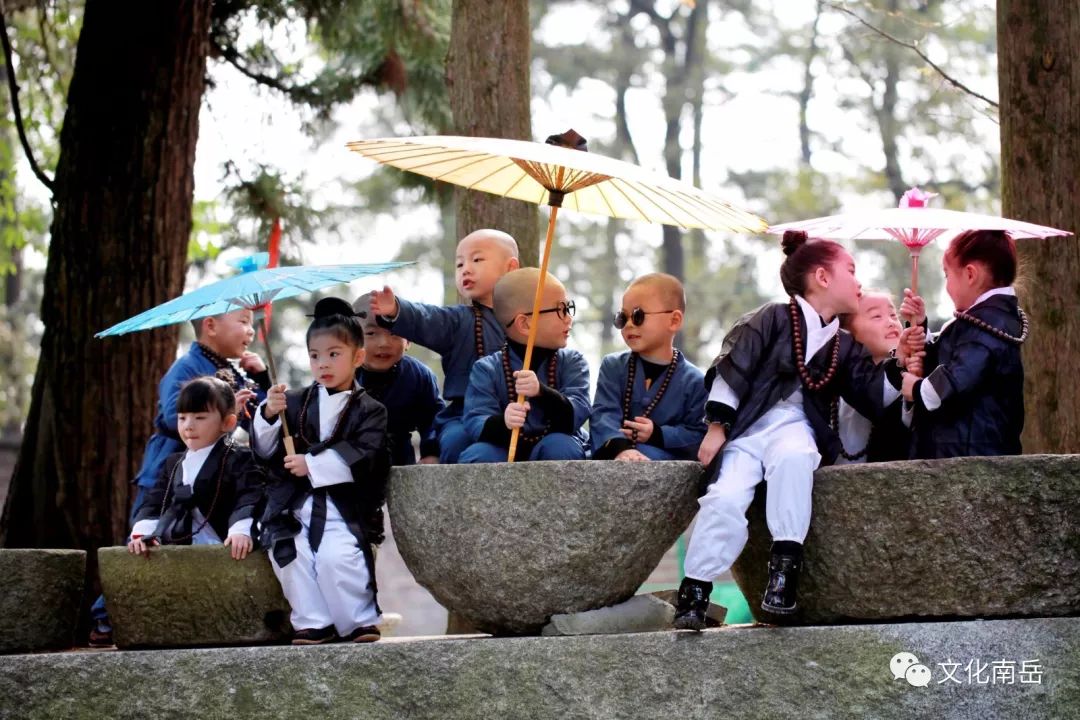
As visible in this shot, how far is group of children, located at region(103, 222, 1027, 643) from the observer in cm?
448

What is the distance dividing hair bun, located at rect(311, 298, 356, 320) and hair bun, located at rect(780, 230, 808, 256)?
1573 mm

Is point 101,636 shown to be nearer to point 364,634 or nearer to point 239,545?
point 239,545

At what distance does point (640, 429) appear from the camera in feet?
16.3

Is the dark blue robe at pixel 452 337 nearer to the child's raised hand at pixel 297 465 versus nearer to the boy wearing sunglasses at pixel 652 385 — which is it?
the boy wearing sunglasses at pixel 652 385

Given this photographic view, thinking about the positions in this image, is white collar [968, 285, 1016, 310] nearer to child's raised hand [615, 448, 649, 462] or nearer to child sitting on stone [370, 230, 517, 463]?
child's raised hand [615, 448, 649, 462]

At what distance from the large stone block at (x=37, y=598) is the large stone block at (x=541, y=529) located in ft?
4.47

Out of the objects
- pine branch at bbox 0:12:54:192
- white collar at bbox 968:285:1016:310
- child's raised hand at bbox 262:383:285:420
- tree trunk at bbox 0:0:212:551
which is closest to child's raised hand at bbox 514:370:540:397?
child's raised hand at bbox 262:383:285:420

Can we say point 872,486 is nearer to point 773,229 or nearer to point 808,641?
point 808,641

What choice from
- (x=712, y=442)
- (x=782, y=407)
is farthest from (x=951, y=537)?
(x=712, y=442)

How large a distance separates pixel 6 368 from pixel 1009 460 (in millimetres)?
13440

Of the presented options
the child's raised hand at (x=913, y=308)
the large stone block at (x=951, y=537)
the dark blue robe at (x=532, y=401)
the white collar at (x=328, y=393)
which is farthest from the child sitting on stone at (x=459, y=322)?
the child's raised hand at (x=913, y=308)

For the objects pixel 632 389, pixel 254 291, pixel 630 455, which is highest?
pixel 254 291

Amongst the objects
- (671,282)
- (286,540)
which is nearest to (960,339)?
(671,282)

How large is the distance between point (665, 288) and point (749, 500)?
1.11 m
